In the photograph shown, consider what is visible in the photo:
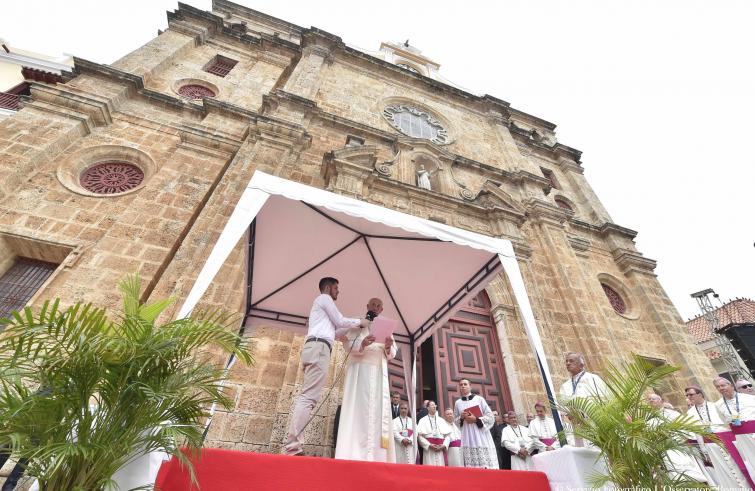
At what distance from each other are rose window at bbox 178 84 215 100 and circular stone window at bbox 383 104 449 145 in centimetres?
551

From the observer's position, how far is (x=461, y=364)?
6.74 m

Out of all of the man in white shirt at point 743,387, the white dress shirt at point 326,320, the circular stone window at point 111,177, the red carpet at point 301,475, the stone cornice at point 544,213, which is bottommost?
the red carpet at point 301,475

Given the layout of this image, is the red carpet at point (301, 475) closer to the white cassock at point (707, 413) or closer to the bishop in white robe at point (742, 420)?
the bishop in white robe at point (742, 420)

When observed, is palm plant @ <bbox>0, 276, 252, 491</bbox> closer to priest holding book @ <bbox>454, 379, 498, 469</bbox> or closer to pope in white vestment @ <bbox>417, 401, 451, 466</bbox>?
pope in white vestment @ <bbox>417, 401, 451, 466</bbox>

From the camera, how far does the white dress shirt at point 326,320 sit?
3.28 m

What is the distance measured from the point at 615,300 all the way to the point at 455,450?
8.21 meters

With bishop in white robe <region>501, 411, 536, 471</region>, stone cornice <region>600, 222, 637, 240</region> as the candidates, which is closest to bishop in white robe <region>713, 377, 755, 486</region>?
bishop in white robe <region>501, 411, 536, 471</region>

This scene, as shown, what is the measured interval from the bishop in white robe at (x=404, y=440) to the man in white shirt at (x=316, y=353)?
167cm

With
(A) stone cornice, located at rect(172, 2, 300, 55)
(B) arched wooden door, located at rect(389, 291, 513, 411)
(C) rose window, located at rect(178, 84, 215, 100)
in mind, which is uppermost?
(A) stone cornice, located at rect(172, 2, 300, 55)

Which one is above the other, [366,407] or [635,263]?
[635,263]

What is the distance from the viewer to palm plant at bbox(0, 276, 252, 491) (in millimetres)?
1539

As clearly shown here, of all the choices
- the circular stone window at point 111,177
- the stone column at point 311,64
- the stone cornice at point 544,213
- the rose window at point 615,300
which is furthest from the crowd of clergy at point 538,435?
the stone column at point 311,64

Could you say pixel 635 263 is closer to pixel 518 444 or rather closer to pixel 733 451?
pixel 733 451

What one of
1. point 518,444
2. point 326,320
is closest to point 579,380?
point 518,444
